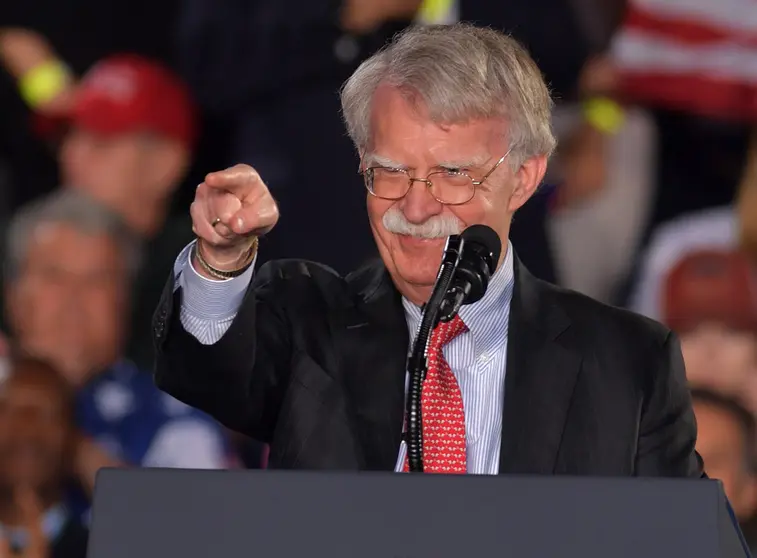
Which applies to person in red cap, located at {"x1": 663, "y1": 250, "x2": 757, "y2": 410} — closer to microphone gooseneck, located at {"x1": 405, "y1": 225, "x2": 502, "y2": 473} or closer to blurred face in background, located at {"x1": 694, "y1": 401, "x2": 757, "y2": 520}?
blurred face in background, located at {"x1": 694, "y1": 401, "x2": 757, "y2": 520}

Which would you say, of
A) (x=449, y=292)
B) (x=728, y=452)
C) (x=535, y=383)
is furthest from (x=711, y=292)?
(x=449, y=292)

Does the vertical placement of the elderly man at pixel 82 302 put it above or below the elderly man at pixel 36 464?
above

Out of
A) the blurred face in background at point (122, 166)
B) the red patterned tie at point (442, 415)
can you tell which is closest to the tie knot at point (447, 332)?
the red patterned tie at point (442, 415)

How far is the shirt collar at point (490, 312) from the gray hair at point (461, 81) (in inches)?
6.3

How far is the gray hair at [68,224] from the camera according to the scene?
12.4 ft

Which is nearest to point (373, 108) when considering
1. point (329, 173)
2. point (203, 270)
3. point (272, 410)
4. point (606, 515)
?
point (203, 270)

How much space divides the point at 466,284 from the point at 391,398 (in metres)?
0.32

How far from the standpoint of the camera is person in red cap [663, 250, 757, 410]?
142 inches

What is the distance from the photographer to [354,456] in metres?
1.63

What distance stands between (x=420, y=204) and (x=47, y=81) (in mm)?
2662

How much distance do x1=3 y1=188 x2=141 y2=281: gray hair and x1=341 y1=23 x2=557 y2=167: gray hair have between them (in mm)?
2187

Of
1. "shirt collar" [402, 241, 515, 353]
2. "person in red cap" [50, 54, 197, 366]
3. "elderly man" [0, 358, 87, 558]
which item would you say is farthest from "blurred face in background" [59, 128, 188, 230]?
"shirt collar" [402, 241, 515, 353]

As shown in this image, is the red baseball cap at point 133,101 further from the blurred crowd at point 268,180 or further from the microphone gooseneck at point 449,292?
the microphone gooseneck at point 449,292

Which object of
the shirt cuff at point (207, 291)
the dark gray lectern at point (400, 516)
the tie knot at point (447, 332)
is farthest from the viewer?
the tie knot at point (447, 332)
